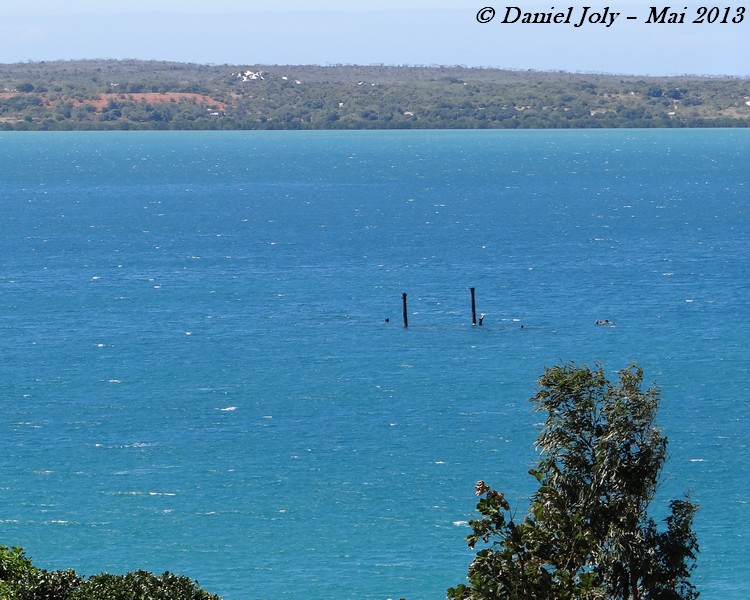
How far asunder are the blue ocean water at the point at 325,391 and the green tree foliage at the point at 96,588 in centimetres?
1942

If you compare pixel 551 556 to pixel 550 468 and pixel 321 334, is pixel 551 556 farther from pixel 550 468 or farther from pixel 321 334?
pixel 321 334

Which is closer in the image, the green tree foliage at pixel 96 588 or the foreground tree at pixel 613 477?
the green tree foliage at pixel 96 588

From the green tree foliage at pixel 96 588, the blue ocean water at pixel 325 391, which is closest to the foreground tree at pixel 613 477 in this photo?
the green tree foliage at pixel 96 588

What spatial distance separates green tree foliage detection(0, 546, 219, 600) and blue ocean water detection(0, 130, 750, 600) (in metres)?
19.4

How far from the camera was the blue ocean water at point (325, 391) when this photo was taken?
5103 centimetres

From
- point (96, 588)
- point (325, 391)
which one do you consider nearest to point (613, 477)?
point (96, 588)

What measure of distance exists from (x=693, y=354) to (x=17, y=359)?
146ft

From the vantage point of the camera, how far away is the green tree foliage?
2583cm

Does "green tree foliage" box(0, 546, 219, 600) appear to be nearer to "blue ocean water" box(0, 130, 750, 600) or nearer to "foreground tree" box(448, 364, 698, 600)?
"foreground tree" box(448, 364, 698, 600)

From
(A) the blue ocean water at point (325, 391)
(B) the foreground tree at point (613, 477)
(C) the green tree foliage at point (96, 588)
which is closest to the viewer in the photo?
(C) the green tree foliage at point (96, 588)

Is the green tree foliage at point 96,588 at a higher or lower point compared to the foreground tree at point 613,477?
lower

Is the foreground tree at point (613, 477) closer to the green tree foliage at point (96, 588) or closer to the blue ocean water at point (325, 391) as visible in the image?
the green tree foliage at point (96, 588)

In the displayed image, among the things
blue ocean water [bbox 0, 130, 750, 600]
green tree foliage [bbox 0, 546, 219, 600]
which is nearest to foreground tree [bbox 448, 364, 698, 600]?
green tree foliage [bbox 0, 546, 219, 600]

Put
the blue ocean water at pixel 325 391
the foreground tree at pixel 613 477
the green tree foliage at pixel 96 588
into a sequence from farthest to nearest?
the blue ocean water at pixel 325 391 < the foreground tree at pixel 613 477 < the green tree foliage at pixel 96 588
